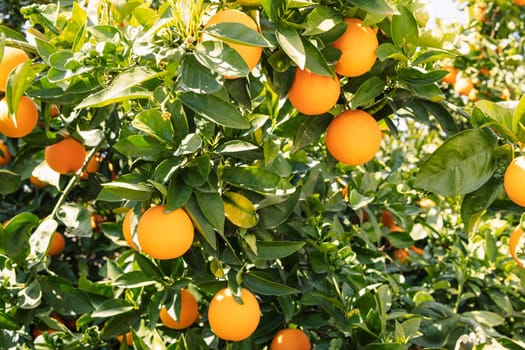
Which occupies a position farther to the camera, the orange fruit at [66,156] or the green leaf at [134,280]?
the orange fruit at [66,156]

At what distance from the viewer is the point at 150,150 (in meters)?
1.27

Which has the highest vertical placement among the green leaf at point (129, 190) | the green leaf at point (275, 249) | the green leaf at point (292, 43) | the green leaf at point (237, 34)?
the green leaf at point (237, 34)

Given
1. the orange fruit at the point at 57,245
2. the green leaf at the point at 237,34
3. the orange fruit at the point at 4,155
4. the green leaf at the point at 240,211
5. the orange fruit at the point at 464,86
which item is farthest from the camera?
the orange fruit at the point at 464,86

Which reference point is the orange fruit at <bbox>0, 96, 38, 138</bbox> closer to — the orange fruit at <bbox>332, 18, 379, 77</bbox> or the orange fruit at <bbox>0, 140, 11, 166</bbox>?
the orange fruit at <bbox>332, 18, 379, 77</bbox>

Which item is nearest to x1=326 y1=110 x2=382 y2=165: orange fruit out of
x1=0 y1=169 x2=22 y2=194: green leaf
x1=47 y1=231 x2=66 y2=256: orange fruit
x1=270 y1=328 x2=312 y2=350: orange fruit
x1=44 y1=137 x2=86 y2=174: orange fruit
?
x1=270 y1=328 x2=312 y2=350: orange fruit

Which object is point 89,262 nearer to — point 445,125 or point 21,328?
point 21,328

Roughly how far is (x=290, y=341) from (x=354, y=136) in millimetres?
625

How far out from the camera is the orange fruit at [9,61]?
53.9 inches

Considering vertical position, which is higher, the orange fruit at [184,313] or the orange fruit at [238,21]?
the orange fruit at [238,21]

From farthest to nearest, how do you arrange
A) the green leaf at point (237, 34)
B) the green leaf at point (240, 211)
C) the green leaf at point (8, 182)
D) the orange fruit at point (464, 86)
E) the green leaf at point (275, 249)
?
the orange fruit at point (464, 86), the green leaf at point (8, 182), the green leaf at point (275, 249), the green leaf at point (240, 211), the green leaf at point (237, 34)

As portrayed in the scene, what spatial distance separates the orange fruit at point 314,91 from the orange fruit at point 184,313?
679mm

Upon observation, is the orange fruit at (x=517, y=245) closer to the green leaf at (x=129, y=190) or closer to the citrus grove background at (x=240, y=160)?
the citrus grove background at (x=240, y=160)

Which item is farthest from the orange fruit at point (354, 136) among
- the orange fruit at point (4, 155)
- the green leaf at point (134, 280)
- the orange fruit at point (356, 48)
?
the orange fruit at point (4, 155)

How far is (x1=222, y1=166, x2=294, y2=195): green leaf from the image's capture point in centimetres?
128
